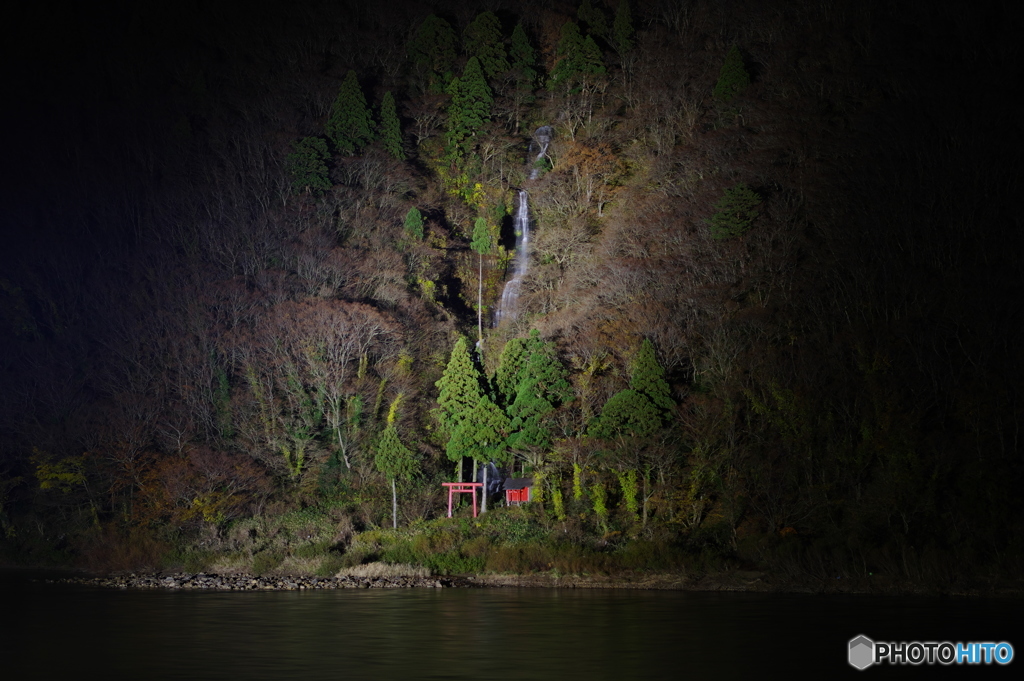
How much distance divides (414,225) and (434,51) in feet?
63.8

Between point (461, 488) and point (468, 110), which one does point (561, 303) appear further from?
point (468, 110)

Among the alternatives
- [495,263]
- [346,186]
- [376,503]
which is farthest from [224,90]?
[376,503]

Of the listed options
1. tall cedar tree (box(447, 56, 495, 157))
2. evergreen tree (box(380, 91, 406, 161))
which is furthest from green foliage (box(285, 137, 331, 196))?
tall cedar tree (box(447, 56, 495, 157))

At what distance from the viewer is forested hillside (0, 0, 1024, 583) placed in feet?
96.1

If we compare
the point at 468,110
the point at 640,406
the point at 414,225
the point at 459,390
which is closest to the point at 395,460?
the point at 459,390

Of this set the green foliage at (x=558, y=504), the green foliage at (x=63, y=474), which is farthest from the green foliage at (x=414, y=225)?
the green foliage at (x=558, y=504)

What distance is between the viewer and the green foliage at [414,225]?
171 ft

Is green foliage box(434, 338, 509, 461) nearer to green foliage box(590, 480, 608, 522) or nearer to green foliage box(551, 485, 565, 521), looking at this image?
green foliage box(551, 485, 565, 521)

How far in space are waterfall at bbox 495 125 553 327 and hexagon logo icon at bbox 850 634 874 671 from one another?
3359 centimetres

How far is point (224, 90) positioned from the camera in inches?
2457

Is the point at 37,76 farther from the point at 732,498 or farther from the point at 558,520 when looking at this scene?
the point at 732,498

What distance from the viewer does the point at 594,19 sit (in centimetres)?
6291

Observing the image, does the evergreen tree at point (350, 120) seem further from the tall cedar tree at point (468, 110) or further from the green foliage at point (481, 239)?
the green foliage at point (481, 239)

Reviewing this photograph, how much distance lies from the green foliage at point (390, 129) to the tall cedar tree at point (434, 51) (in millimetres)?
5897
